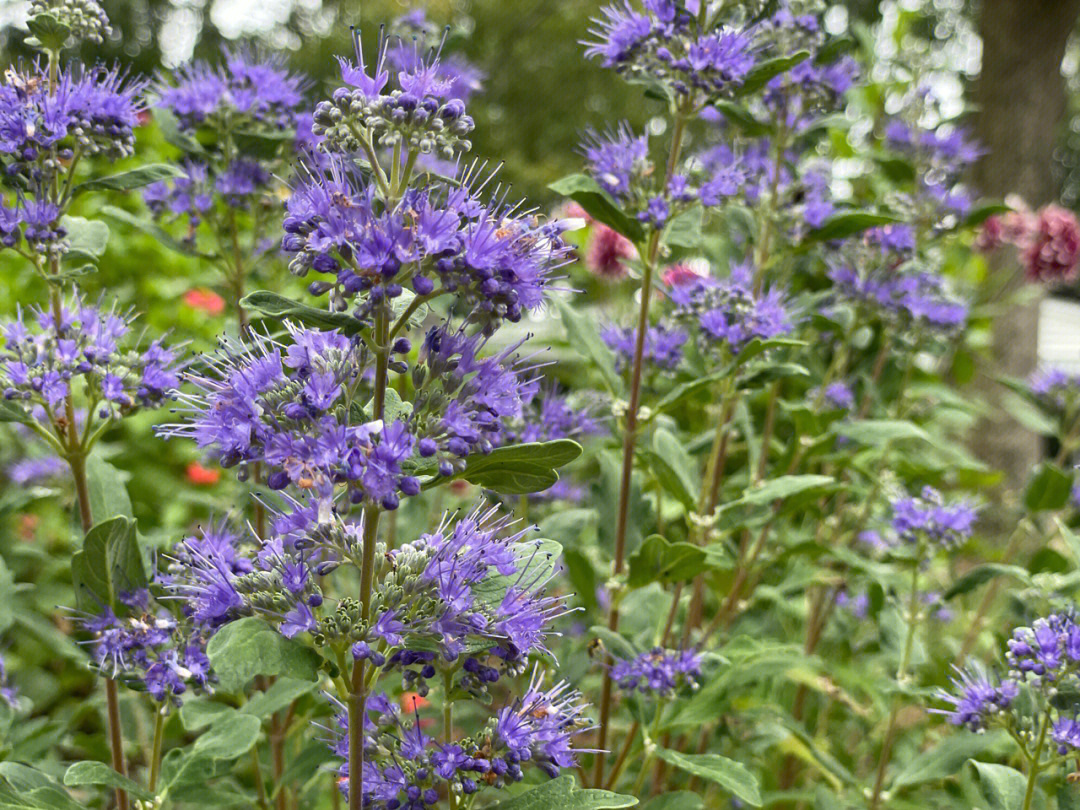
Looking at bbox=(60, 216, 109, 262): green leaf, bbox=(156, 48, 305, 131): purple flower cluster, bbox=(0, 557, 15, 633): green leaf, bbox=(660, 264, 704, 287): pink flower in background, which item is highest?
bbox=(156, 48, 305, 131): purple flower cluster

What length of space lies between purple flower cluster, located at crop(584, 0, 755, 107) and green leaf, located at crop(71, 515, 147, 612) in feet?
5.14

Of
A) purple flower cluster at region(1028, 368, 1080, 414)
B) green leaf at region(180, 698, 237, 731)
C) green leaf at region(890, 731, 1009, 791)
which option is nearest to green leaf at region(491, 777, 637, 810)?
green leaf at region(180, 698, 237, 731)

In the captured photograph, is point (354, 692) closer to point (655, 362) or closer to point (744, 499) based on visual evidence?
point (744, 499)

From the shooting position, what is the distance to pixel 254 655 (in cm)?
140

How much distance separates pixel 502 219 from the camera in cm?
152

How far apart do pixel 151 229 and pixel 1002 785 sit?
248 centimetres

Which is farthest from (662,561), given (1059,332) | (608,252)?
(1059,332)

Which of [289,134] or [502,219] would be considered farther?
[289,134]

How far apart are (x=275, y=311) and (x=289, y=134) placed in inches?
47.6

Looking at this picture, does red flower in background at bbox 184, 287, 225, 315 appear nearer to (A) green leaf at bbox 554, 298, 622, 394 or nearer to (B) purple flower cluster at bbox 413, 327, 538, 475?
(A) green leaf at bbox 554, 298, 622, 394

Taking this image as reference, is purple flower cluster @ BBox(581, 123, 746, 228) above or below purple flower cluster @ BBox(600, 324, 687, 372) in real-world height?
above

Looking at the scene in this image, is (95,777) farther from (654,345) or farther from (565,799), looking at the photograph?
(654,345)

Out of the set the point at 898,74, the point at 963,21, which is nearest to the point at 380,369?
the point at 898,74

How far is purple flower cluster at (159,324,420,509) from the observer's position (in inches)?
55.3
